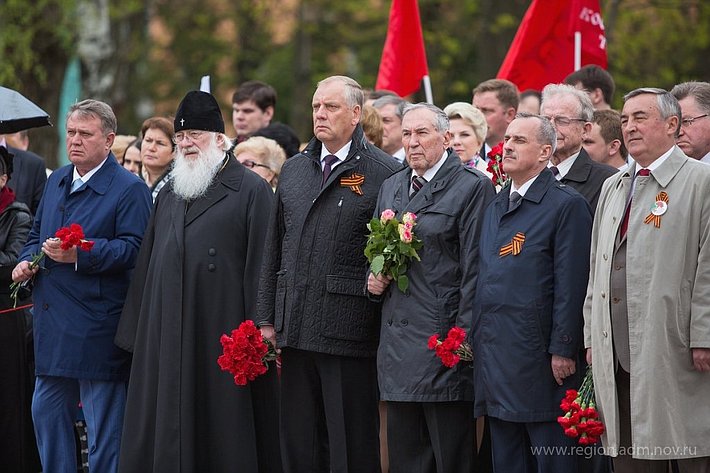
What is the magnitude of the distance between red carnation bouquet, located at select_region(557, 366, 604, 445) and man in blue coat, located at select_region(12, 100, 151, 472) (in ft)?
10.7

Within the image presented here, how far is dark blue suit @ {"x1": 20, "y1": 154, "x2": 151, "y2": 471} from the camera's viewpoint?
7.86 m

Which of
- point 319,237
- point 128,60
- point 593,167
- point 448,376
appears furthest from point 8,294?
point 128,60

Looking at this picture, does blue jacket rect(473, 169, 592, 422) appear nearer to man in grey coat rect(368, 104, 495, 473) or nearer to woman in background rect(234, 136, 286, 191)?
man in grey coat rect(368, 104, 495, 473)

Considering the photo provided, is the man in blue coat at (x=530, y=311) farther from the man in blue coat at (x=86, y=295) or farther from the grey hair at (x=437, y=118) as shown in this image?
the man in blue coat at (x=86, y=295)

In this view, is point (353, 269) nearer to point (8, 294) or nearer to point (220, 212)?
point (220, 212)

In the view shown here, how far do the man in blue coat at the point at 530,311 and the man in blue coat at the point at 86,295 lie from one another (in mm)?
2664

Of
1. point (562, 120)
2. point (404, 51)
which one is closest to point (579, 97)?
point (562, 120)

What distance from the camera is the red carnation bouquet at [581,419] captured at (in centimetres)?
614

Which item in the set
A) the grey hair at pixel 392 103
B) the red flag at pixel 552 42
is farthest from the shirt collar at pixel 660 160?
the red flag at pixel 552 42

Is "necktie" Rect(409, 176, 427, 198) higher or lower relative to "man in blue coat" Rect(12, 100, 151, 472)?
higher

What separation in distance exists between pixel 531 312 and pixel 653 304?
0.75 m

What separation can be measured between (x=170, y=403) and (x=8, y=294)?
1.83 m

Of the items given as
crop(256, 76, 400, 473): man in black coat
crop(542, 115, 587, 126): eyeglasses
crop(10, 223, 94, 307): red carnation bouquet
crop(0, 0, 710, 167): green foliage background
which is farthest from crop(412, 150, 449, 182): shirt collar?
crop(0, 0, 710, 167): green foliage background

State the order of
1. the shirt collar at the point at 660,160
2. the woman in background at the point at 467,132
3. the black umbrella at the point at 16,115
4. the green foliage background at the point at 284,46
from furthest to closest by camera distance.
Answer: the green foliage background at the point at 284,46, the black umbrella at the point at 16,115, the woman in background at the point at 467,132, the shirt collar at the point at 660,160
